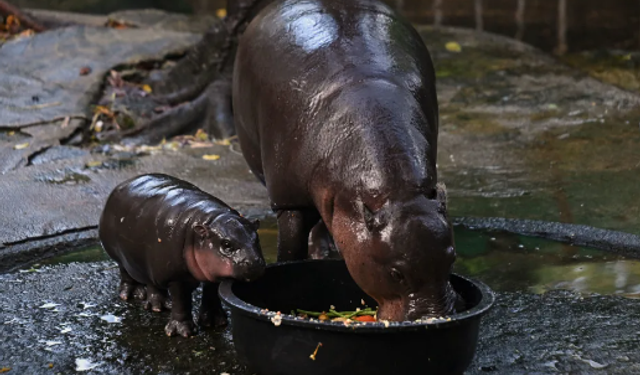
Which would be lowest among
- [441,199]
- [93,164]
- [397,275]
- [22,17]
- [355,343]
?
[93,164]

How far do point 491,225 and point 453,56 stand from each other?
6541 millimetres

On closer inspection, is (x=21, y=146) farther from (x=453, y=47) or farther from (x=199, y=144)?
(x=453, y=47)

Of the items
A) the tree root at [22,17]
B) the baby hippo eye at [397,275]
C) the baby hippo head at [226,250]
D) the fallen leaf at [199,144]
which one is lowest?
the fallen leaf at [199,144]

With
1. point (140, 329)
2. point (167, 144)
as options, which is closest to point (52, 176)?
point (167, 144)

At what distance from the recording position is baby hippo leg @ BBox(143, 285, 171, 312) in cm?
450

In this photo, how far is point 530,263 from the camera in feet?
17.3

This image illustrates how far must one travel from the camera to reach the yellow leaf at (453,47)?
12.5m

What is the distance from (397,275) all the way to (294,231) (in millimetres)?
1226

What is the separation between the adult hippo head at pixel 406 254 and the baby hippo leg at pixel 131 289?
1.62 m

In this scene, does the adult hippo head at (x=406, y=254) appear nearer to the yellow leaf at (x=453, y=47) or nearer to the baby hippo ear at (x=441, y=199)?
the baby hippo ear at (x=441, y=199)

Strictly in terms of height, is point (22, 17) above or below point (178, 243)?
below

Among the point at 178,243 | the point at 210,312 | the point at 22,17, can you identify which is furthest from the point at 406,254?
the point at 22,17

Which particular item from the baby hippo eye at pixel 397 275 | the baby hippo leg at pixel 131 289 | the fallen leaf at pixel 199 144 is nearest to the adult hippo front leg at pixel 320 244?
the baby hippo leg at pixel 131 289

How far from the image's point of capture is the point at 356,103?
3.88m
